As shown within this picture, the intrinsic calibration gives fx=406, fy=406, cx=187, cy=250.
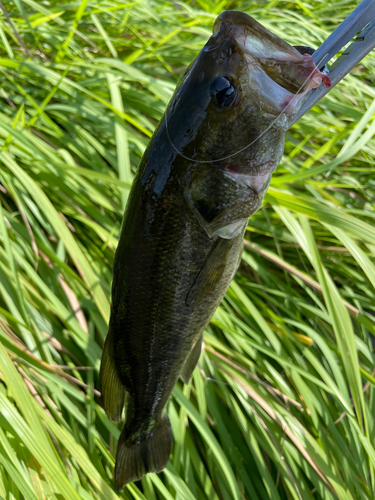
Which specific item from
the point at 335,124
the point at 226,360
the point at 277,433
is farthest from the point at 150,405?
the point at 335,124

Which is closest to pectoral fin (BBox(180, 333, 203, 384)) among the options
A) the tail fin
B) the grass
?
the tail fin

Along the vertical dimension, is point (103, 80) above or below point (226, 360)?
above

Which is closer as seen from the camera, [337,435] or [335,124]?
[337,435]

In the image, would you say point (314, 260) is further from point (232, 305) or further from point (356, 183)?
point (356, 183)

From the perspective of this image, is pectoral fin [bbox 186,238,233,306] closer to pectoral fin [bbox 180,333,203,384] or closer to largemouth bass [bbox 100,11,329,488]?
largemouth bass [bbox 100,11,329,488]

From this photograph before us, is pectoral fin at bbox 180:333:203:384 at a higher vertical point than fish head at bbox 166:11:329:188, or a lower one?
lower

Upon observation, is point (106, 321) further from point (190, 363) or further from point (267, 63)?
point (267, 63)

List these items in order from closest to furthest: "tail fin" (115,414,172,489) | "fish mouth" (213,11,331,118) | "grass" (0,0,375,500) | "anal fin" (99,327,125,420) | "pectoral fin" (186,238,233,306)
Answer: "fish mouth" (213,11,331,118) → "pectoral fin" (186,238,233,306) → "anal fin" (99,327,125,420) → "tail fin" (115,414,172,489) → "grass" (0,0,375,500)
